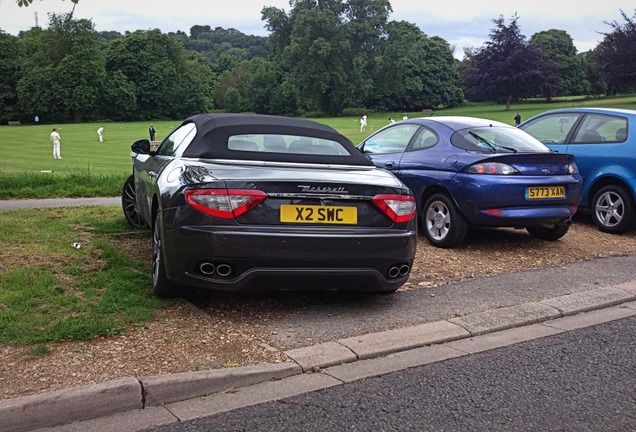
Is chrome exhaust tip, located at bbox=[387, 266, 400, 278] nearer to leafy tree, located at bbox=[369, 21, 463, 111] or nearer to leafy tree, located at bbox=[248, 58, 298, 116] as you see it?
leafy tree, located at bbox=[369, 21, 463, 111]

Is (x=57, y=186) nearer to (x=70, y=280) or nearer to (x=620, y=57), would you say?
(x=70, y=280)

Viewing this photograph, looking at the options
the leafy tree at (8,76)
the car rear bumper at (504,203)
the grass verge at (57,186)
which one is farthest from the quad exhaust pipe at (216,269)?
the leafy tree at (8,76)

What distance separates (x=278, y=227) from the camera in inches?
192

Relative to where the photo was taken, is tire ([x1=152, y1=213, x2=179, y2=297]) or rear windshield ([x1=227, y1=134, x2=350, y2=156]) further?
rear windshield ([x1=227, y1=134, x2=350, y2=156])

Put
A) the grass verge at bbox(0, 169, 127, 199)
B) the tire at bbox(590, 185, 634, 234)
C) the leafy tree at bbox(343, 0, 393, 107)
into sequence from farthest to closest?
the leafy tree at bbox(343, 0, 393, 107) → the grass verge at bbox(0, 169, 127, 199) → the tire at bbox(590, 185, 634, 234)

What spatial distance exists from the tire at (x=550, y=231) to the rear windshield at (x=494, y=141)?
100cm

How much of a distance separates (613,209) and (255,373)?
6918mm

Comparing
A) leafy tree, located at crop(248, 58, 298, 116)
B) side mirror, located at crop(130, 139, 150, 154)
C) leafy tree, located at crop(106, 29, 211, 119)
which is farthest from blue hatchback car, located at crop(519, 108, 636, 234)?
leafy tree, located at crop(106, 29, 211, 119)

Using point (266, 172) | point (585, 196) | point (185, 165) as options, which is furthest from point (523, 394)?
point (585, 196)

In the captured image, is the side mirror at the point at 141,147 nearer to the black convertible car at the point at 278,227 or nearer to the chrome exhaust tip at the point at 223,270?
the black convertible car at the point at 278,227

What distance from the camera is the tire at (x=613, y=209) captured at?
9.06 m

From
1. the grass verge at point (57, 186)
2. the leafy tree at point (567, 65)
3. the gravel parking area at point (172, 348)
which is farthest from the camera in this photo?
the leafy tree at point (567, 65)

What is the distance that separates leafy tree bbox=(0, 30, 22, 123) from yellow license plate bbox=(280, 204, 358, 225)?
101 m

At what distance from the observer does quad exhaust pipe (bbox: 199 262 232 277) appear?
4852 mm
